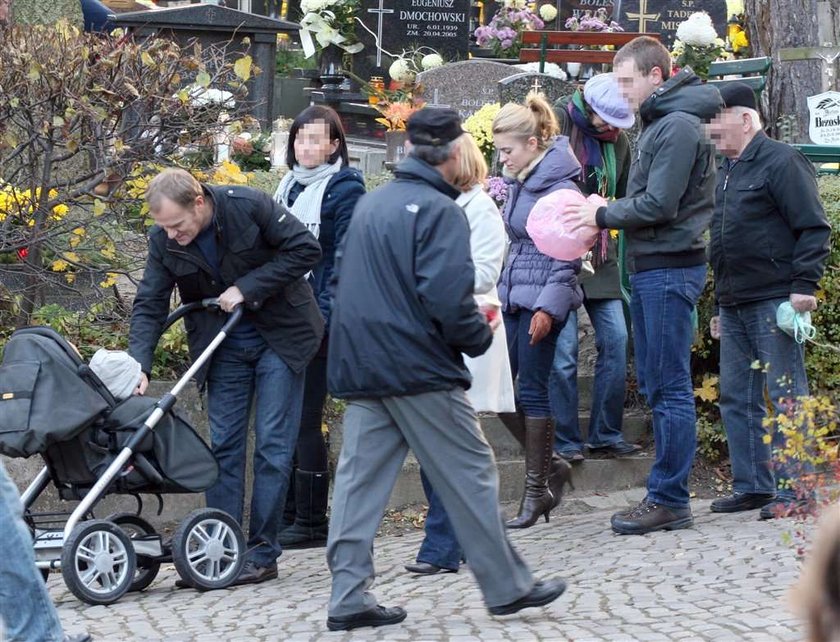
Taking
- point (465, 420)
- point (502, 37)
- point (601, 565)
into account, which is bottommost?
point (601, 565)

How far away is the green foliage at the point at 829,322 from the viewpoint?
26.1ft

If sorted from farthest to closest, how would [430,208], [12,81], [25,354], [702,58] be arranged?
[702,58]
[12,81]
[25,354]
[430,208]

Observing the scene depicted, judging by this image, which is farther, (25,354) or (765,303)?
(765,303)

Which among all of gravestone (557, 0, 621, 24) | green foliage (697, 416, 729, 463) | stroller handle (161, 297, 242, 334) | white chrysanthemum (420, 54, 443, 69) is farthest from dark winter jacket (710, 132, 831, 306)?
gravestone (557, 0, 621, 24)

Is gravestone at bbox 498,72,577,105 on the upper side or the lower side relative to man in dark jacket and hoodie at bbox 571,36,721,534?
upper

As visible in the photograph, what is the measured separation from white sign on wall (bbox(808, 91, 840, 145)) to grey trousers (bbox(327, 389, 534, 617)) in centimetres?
725

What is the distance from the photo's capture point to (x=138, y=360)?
621 centimetres

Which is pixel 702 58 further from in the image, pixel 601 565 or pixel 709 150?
pixel 601 565

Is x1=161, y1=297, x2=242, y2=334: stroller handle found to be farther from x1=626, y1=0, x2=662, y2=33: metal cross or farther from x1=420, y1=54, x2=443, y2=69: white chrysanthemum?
x1=626, y1=0, x2=662, y2=33: metal cross

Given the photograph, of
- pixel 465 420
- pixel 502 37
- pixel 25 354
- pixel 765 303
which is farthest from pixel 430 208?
pixel 502 37

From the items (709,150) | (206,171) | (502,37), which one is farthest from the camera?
(502,37)

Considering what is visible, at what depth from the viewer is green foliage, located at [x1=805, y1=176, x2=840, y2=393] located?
26.1 feet

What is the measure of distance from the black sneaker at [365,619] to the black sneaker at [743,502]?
249cm

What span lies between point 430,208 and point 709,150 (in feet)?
7.02
